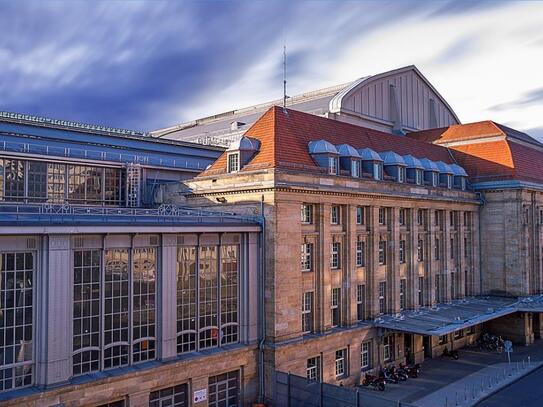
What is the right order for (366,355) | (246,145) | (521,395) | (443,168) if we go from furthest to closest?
1. (443,168)
2. (366,355)
3. (246,145)
4. (521,395)

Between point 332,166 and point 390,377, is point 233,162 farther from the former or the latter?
point 390,377

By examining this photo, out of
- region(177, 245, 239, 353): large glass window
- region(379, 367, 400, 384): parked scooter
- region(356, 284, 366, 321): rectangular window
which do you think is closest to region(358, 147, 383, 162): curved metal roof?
region(356, 284, 366, 321): rectangular window

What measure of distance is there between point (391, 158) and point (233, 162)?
1562 cm

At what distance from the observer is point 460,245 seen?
179 ft

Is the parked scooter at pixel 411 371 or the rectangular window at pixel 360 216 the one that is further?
the rectangular window at pixel 360 216

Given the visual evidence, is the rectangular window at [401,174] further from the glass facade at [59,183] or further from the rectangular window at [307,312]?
the glass facade at [59,183]

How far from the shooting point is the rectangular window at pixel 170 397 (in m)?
29.0

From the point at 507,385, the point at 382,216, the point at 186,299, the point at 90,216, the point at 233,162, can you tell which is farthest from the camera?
the point at 382,216

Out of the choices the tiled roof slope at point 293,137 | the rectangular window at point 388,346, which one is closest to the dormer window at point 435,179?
the tiled roof slope at point 293,137

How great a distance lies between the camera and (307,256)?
3788cm

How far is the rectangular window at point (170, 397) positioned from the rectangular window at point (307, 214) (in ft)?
45.7

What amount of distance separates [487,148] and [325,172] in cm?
2953

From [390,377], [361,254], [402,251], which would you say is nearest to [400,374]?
[390,377]

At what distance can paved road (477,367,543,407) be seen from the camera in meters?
35.9
